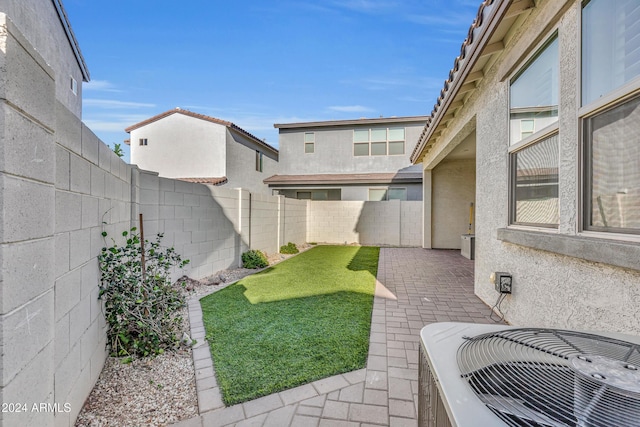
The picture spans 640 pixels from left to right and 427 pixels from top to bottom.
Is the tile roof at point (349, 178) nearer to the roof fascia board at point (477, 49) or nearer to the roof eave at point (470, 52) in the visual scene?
the roof eave at point (470, 52)

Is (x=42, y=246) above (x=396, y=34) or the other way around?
the other way around

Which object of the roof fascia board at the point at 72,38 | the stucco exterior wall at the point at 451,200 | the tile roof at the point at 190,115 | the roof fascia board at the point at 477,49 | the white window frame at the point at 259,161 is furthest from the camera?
the white window frame at the point at 259,161

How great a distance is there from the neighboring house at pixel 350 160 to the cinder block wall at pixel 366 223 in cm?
234

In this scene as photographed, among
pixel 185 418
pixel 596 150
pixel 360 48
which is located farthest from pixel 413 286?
pixel 360 48

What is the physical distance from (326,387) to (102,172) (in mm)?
2651

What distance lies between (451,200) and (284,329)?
8.95 metres

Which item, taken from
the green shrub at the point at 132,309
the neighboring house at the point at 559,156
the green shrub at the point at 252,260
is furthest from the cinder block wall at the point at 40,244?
the green shrub at the point at 252,260

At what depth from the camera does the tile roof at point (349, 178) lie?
46.7 ft

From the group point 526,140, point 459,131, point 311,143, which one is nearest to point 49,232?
point 526,140

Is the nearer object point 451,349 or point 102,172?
point 451,349

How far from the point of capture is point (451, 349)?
122 centimetres

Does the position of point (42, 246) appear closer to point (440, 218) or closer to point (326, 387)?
point (326, 387)

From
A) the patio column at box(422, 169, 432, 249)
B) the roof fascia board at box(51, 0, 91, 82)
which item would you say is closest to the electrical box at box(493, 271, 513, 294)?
the patio column at box(422, 169, 432, 249)

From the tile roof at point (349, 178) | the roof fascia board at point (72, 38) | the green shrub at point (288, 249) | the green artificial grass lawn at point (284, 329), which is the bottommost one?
the green artificial grass lawn at point (284, 329)
